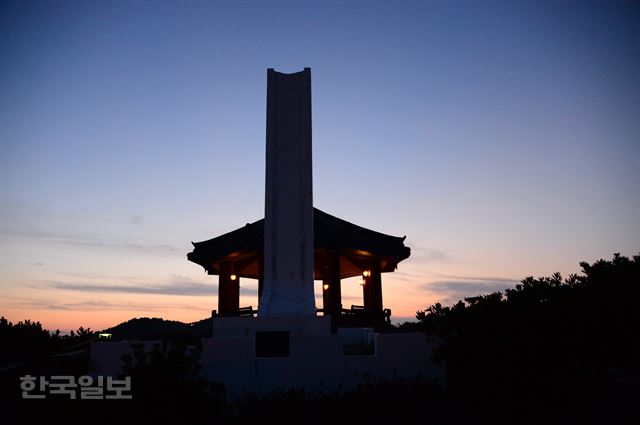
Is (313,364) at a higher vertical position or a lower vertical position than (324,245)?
lower

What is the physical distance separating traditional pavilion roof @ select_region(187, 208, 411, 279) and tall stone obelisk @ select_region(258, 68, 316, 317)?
20.5 feet

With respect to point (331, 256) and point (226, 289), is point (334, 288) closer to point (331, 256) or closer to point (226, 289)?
point (331, 256)

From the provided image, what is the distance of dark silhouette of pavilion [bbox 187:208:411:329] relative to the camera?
23859mm

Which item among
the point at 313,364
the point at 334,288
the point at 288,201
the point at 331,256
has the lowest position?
the point at 313,364

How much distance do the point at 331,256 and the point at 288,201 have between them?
24.6ft

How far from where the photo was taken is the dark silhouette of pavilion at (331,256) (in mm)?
23859

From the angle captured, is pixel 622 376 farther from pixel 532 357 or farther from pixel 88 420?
pixel 88 420

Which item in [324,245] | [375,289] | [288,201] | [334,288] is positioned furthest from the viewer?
[375,289]

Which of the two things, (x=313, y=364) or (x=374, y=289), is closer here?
(x=313, y=364)

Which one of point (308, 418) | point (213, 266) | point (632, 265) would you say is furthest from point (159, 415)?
point (213, 266)

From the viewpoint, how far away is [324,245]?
23.2 m

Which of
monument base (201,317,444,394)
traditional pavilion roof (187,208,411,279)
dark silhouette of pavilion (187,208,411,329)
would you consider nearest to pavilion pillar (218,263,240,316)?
dark silhouette of pavilion (187,208,411,329)

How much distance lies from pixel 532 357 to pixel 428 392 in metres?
3.17

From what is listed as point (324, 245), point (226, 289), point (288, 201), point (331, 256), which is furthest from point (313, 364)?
point (226, 289)
